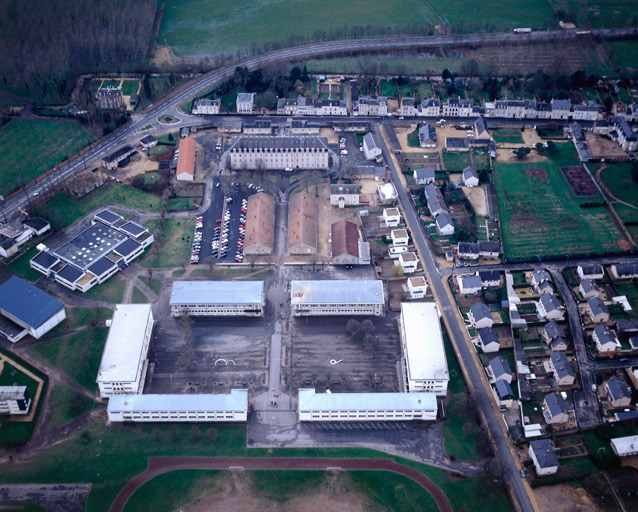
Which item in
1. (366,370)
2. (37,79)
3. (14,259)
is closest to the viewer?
(366,370)

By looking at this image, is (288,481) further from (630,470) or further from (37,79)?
(37,79)

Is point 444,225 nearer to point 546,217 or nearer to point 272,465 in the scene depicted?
point 546,217

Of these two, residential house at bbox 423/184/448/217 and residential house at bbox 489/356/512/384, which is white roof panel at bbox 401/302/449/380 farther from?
residential house at bbox 423/184/448/217

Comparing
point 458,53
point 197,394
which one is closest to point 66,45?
point 458,53

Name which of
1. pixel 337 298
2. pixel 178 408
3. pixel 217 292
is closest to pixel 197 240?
pixel 217 292

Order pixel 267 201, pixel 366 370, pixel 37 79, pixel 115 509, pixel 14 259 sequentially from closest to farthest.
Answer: pixel 115 509
pixel 366 370
pixel 14 259
pixel 267 201
pixel 37 79
